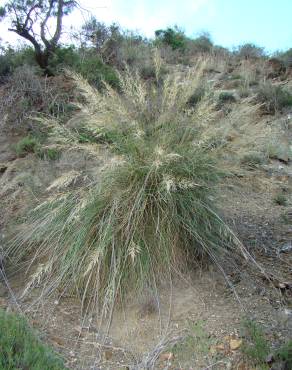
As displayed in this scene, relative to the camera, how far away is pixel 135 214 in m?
3.43

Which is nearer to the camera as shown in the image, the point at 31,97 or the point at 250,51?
the point at 31,97

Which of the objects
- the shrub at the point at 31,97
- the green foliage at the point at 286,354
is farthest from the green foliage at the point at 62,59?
the green foliage at the point at 286,354

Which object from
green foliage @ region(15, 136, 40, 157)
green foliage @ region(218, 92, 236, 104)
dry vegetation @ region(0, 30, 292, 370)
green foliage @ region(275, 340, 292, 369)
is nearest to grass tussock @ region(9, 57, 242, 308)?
dry vegetation @ region(0, 30, 292, 370)

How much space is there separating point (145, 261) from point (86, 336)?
0.69 meters

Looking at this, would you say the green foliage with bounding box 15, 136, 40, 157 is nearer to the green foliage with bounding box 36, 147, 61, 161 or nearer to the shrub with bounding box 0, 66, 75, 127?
the green foliage with bounding box 36, 147, 61, 161

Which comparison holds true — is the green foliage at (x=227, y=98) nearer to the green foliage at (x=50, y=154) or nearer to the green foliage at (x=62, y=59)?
the green foliage at (x=62, y=59)

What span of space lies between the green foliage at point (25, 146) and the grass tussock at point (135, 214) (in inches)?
110

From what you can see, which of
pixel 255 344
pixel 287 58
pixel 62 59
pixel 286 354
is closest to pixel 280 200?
pixel 255 344

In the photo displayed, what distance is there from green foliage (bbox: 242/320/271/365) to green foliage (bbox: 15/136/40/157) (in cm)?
440

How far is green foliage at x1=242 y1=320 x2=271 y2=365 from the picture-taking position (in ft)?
8.93

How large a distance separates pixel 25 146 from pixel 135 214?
3617 millimetres

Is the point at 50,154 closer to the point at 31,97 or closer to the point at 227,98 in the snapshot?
the point at 31,97

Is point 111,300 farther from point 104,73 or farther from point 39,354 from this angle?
point 104,73

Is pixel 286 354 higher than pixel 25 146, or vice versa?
pixel 25 146
